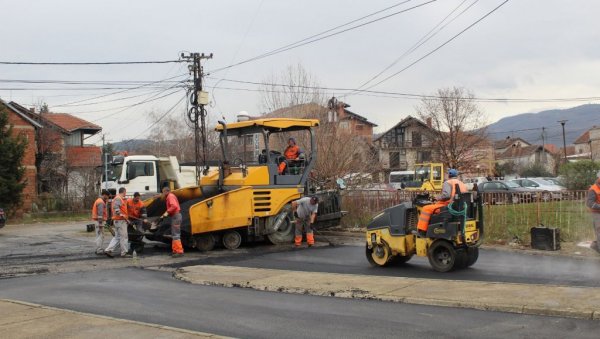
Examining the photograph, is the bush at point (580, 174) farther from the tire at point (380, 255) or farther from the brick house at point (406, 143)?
the brick house at point (406, 143)

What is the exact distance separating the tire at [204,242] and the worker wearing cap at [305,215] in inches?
82.4

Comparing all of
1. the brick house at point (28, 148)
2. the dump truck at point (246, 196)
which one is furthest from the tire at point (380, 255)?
the brick house at point (28, 148)

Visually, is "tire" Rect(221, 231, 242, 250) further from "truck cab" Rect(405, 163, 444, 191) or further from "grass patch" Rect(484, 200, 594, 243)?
"truck cab" Rect(405, 163, 444, 191)

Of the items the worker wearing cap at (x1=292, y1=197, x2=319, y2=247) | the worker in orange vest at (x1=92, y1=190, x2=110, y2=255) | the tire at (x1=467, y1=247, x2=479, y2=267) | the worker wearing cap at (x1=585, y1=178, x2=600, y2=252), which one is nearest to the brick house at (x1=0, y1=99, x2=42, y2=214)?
the worker in orange vest at (x1=92, y1=190, x2=110, y2=255)

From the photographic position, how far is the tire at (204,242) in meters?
14.4

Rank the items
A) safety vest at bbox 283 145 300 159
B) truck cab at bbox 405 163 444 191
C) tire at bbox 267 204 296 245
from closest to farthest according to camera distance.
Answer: tire at bbox 267 204 296 245
safety vest at bbox 283 145 300 159
truck cab at bbox 405 163 444 191

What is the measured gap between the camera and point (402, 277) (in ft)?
32.5

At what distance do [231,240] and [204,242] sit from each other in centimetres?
67

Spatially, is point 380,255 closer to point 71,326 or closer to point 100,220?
point 71,326

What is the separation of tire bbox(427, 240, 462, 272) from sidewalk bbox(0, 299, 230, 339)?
5.33 m

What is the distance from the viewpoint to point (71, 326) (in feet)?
22.4

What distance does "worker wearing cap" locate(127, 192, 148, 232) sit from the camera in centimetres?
1455

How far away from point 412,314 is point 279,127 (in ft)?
28.0

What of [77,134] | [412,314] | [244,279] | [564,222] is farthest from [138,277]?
[77,134]
